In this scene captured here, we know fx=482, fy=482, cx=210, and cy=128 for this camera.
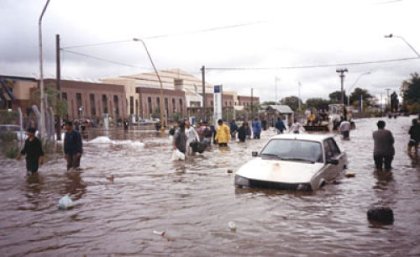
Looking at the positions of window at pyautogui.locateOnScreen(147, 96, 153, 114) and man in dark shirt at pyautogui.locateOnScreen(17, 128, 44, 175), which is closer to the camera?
man in dark shirt at pyautogui.locateOnScreen(17, 128, 44, 175)

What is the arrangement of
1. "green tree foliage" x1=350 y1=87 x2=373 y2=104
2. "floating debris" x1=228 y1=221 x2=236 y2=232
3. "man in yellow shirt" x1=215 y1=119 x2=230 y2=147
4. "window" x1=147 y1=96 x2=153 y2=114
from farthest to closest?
1. "green tree foliage" x1=350 y1=87 x2=373 y2=104
2. "window" x1=147 y1=96 x2=153 y2=114
3. "man in yellow shirt" x1=215 y1=119 x2=230 y2=147
4. "floating debris" x1=228 y1=221 x2=236 y2=232

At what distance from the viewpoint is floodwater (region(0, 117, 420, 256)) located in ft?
20.9

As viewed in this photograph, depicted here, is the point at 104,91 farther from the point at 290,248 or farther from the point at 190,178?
the point at 290,248

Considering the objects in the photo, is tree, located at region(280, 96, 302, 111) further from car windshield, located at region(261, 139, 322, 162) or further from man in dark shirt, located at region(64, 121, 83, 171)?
car windshield, located at region(261, 139, 322, 162)

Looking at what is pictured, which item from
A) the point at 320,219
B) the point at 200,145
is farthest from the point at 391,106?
the point at 320,219

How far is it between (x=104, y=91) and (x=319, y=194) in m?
79.6

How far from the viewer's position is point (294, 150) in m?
11.0

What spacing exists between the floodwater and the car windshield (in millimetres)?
784

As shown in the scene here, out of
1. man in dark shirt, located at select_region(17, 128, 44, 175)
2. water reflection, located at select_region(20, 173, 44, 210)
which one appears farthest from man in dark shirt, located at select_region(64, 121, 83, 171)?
water reflection, located at select_region(20, 173, 44, 210)

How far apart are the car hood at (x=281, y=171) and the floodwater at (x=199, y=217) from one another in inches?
12.0

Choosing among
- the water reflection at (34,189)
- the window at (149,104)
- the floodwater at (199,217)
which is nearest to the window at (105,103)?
the window at (149,104)

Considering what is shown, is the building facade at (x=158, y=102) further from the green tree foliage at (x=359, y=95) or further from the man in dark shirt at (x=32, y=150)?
the man in dark shirt at (x=32, y=150)

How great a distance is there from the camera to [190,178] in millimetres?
13078

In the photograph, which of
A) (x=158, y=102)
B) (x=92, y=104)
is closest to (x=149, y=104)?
(x=158, y=102)
